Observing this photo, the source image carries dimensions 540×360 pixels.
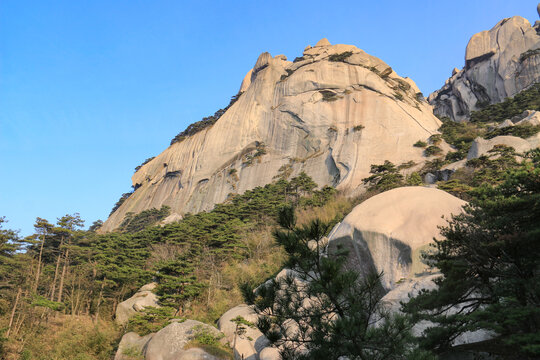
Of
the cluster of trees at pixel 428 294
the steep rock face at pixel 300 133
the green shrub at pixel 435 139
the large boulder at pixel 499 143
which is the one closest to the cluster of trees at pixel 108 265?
the steep rock face at pixel 300 133

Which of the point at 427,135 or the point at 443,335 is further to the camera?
the point at 427,135

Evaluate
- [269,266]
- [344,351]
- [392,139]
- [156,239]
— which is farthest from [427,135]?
[344,351]

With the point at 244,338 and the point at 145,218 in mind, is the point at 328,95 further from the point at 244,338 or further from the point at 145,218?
the point at 244,338

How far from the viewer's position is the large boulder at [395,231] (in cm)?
1053

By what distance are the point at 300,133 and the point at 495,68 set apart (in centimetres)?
3176

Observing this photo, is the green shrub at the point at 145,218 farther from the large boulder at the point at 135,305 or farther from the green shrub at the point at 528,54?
the green shrub at the point at 528,54

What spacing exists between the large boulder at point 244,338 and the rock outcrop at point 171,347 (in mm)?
736

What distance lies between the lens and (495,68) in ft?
168

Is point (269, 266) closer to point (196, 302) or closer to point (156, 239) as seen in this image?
point (196, 302)

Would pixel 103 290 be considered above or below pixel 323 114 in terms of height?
below

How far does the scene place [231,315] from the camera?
16125 mm

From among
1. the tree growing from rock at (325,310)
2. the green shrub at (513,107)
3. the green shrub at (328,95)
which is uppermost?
the green shrub at (328,95)

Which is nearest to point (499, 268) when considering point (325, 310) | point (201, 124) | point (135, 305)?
point (325, 310)

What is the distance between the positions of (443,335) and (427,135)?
32.9m
